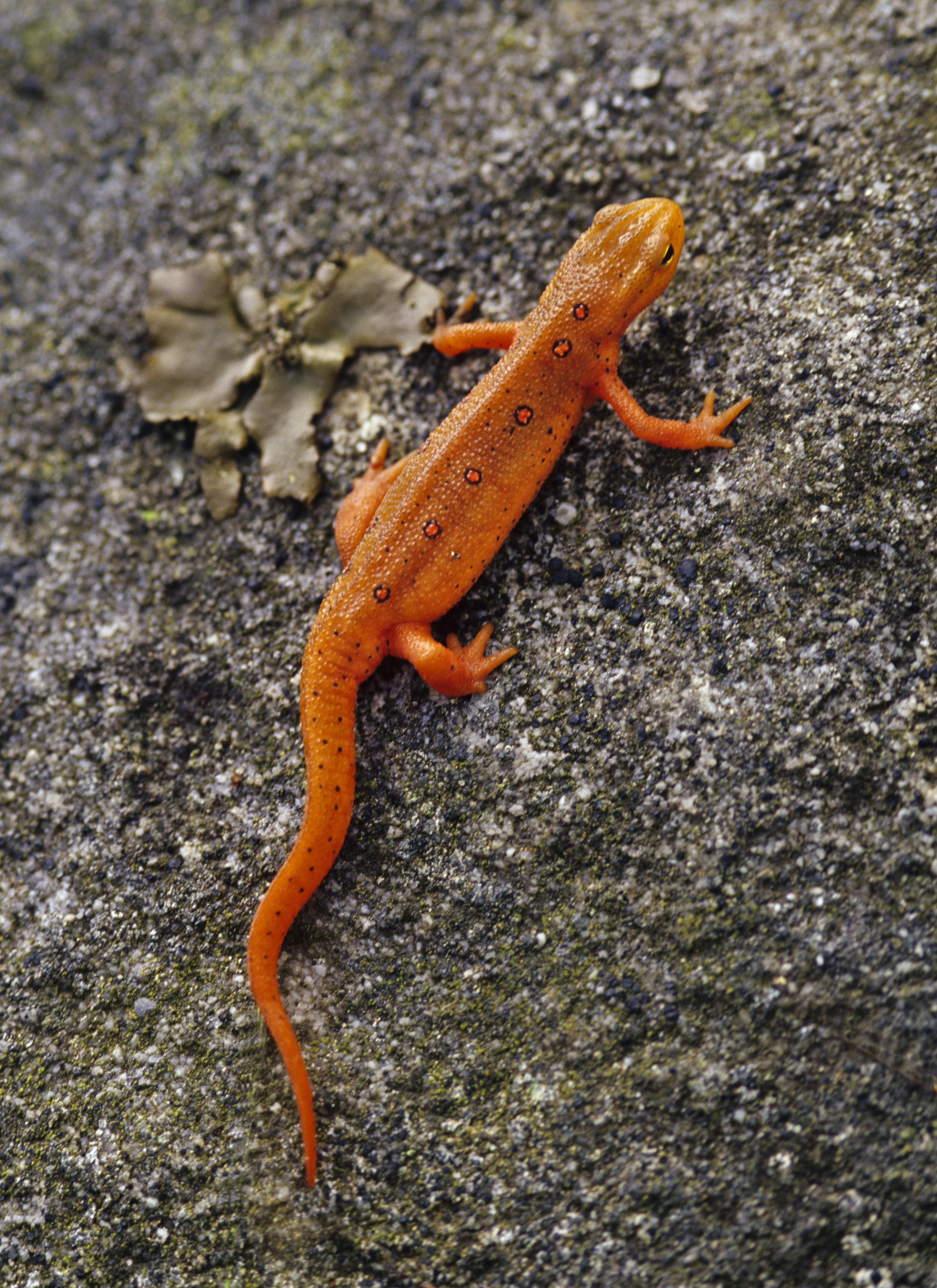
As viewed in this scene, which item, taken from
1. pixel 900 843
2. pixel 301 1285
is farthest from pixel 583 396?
pixel 301 1285

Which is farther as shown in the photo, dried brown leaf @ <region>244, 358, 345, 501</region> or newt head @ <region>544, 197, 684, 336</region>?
dried brown leaf @ <region>244, 358, 345, 501</region>

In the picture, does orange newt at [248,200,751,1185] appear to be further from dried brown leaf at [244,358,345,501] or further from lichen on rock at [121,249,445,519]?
lichen on rock at [121,249,445,519]

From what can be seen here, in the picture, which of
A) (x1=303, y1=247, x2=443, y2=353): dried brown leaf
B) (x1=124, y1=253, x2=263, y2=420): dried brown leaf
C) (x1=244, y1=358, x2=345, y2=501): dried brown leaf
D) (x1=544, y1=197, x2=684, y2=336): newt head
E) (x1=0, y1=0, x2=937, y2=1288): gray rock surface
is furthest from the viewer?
(x1=124, y1=253, x2=263, y2=420): dried brown leaf

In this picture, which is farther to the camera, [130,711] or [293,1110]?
[130,711]

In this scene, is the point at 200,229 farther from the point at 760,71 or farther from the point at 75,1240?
the point at 75,1240

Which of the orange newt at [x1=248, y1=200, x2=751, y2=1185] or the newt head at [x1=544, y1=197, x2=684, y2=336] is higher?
the newt head at [x1=544, y1=197, x2=684, y2=336]

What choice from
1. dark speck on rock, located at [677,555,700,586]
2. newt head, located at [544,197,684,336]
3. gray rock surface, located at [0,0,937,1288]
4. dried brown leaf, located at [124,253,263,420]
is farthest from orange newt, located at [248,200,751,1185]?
dried brown leaf, located at [124,253,263,420]

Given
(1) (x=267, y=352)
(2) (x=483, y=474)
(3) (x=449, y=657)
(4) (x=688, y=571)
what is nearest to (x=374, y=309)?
(1) (x=267, y=352)

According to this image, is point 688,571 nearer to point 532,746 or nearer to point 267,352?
point 532,746
